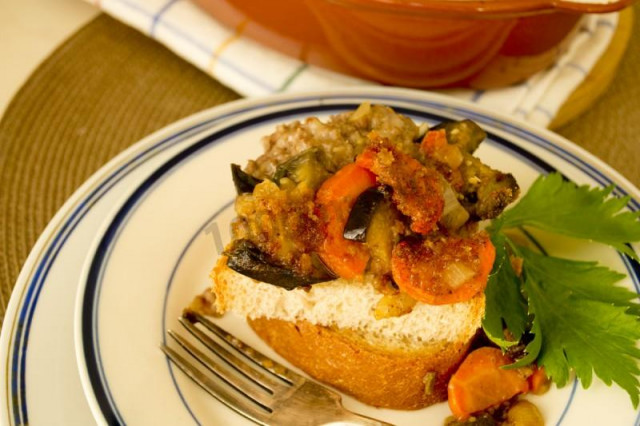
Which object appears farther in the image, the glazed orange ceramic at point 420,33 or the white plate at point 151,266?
the glazed orange ceramic at point 420,33

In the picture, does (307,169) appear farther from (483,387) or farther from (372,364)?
(483,387)

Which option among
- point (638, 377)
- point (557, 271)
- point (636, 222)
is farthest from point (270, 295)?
point (636, 222)

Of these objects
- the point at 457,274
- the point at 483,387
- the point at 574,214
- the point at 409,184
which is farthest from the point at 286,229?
the point at 574,214

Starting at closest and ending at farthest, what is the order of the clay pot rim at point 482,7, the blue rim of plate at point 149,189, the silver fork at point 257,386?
the blue rim of plate at point 149,189, the silver fork at point 257,386, the clay pot rim at point 482,7

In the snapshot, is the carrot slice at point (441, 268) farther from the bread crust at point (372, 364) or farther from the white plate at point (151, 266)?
the white plate at point (151, 266)

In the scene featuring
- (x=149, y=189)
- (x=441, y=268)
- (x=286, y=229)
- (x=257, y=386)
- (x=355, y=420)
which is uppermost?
(x=149, y=189)

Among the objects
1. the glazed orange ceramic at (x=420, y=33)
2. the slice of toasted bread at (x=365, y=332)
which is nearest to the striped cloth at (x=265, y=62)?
the glazed orange ceramic at (x=420, y=33)

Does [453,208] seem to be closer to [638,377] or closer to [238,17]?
[638,377]
